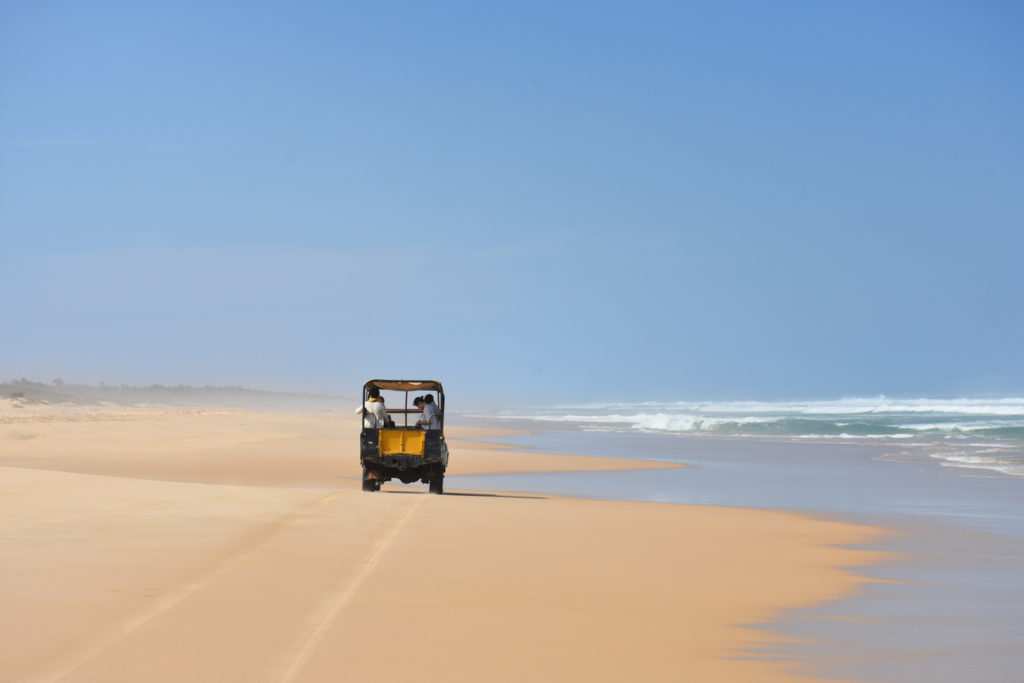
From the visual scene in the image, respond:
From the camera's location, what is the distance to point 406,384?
20.9m

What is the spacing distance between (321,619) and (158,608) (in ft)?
4.08

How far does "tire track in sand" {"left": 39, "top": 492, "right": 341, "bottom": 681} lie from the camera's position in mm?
6167

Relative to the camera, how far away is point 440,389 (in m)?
20.2

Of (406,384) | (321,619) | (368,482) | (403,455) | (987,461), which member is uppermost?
(406,384)

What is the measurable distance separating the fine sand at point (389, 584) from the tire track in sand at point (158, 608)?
1.0 inches

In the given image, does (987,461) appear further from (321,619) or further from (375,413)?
(321,619)

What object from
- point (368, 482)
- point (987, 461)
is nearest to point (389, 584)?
point (368, 482)

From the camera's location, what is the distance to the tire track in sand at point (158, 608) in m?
6.17

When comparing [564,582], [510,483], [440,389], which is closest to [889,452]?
[510,483]

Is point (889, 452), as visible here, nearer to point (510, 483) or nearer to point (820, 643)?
point (510, 483)

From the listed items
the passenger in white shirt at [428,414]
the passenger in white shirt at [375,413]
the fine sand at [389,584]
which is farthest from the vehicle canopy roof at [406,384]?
the fine sand at [389,584]

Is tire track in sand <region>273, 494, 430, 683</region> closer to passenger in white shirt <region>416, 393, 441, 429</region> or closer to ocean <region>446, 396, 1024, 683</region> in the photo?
ocean <region>446, 396, 1024, 683</region>

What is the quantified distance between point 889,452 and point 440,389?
20.1 m

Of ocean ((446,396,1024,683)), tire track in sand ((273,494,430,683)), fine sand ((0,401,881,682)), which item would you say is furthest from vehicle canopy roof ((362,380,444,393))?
tire track in sand ((273,494,430,683))
